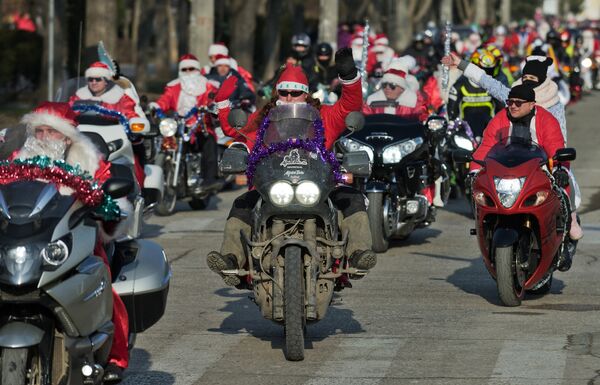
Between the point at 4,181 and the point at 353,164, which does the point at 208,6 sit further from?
the point at 4,181

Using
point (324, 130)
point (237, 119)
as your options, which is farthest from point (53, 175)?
point (324, 130)

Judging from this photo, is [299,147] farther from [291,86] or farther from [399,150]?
[399,150]

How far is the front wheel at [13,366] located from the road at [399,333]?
2140mm

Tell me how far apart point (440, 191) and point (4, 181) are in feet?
31.9

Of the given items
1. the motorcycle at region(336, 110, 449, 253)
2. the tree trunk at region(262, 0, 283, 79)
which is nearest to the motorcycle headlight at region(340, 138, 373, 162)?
the motorcycle at region(336, 110, 449, 253)

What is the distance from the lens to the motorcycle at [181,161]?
18.9 m

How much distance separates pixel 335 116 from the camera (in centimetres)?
1087

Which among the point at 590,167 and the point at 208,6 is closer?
the point at 590,167

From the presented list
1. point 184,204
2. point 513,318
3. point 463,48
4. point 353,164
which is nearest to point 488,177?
point 513,318

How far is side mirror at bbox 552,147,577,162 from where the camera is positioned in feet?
38.8

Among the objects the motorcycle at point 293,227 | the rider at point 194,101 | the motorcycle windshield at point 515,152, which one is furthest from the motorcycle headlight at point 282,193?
the rider at point 194,101

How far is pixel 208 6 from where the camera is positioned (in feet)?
114

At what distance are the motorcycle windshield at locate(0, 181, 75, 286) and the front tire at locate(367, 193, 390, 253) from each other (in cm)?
809

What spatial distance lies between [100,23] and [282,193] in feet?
64.2
